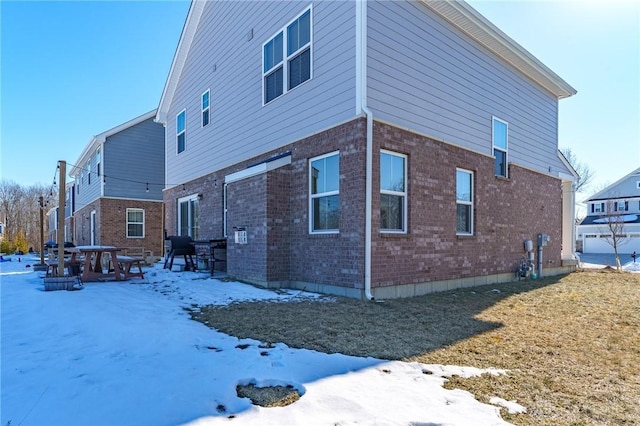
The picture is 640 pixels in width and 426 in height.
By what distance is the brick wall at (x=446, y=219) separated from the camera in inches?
272

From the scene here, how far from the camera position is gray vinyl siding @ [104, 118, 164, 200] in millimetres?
18188

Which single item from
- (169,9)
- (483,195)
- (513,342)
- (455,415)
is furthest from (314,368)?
(169,9)

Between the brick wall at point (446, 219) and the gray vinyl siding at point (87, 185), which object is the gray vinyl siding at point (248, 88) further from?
the gray vinyl siding at point (87, 185)

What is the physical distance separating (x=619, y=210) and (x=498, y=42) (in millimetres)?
30113

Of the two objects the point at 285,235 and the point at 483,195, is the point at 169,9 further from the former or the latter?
the point at 483,195

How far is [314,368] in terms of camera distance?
3.13 metres

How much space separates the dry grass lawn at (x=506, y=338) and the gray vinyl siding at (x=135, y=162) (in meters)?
15.3

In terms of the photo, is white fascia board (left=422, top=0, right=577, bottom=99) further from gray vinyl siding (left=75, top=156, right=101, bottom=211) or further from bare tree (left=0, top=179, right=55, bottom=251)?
bare tree (left=0, top=179, right=55, bottom=251)

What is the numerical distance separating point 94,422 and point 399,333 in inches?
128

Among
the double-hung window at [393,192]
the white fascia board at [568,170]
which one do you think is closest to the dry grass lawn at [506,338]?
the double-hung window at [393,192]

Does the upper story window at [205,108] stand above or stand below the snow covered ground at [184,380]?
above

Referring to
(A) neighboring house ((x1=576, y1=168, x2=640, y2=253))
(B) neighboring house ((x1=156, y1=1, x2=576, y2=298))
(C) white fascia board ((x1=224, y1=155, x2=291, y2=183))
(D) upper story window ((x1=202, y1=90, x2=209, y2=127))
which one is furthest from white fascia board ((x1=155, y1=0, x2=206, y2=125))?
(A) neighboring house ((x1=576, y1=168, x2=640, y2=253))

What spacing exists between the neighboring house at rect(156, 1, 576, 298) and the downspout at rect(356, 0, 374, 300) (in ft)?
0.08

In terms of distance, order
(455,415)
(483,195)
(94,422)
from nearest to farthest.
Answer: (94,422) < (455,415) < (483,195)
